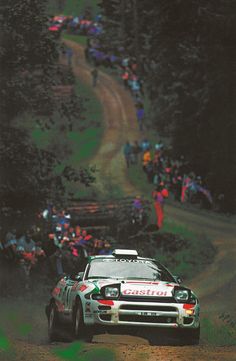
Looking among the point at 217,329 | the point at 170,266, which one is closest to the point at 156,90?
the point at 170,266

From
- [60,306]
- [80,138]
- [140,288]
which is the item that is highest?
[140,288]

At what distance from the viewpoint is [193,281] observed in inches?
1260

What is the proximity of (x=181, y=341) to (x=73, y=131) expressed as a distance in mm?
49403

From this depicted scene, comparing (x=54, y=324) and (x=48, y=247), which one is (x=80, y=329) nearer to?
(x=54, y=324)

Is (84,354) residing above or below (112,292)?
below

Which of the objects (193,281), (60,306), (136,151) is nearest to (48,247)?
(193,281)

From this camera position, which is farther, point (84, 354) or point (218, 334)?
point (218, 334)

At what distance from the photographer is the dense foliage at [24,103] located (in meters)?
27.9

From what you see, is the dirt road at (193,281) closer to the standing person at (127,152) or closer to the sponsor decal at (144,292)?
the standing person at (127,152)

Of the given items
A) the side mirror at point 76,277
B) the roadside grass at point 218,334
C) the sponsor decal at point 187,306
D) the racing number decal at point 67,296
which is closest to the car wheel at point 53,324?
the racing number decal at point 67,296

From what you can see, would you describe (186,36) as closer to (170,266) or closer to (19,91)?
(170,266)

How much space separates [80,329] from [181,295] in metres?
1.71

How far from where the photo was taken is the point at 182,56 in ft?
139

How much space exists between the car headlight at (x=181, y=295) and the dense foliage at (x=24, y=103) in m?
13.8
